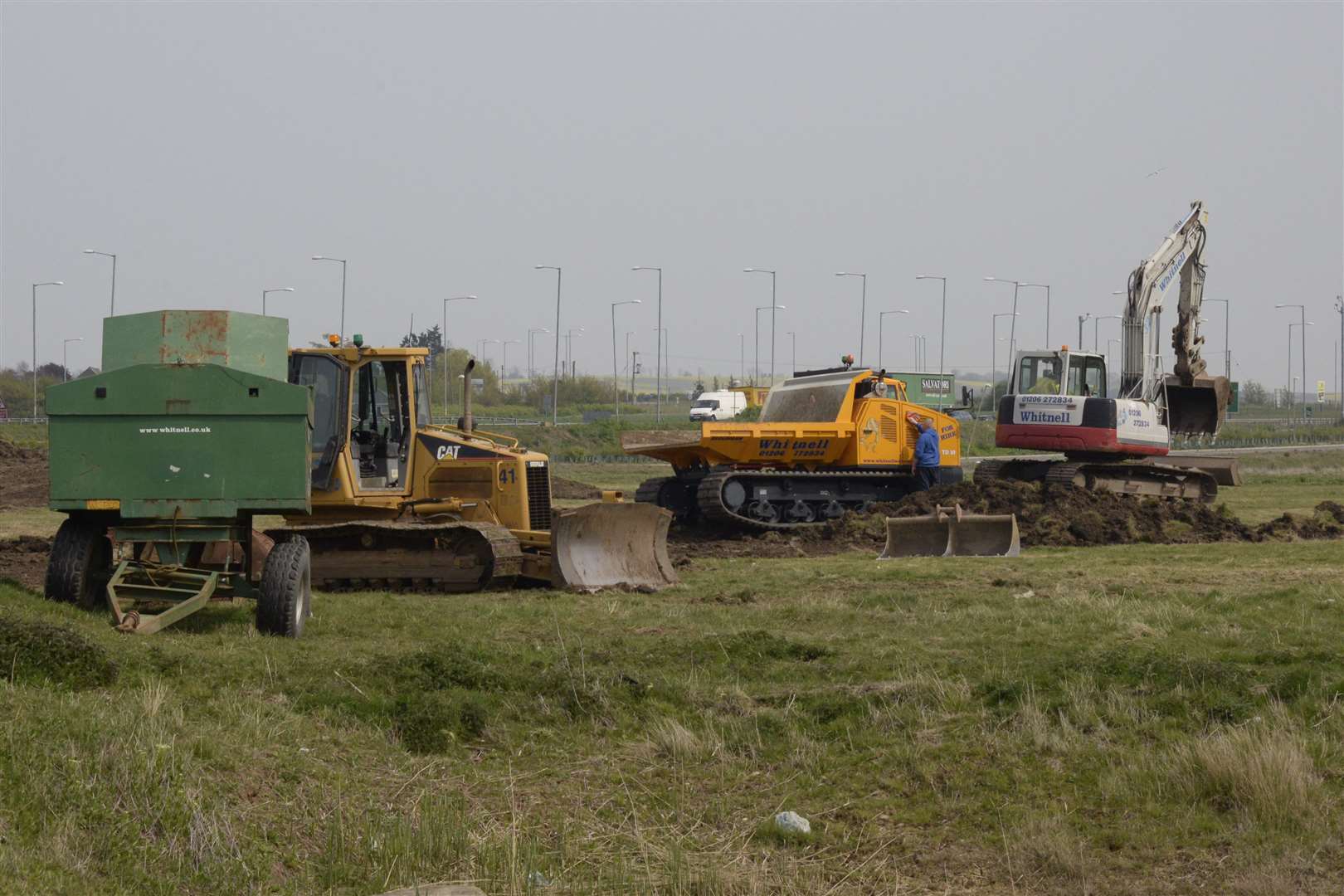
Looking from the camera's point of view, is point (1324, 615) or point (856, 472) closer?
point (1324, 615)

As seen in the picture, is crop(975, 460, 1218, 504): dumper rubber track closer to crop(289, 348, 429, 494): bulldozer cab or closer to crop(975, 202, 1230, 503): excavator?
crop(975, 202, 1230, 503): excavator

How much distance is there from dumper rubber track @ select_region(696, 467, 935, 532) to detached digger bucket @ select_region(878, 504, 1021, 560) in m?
3.08

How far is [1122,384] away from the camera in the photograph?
28406 millimetres

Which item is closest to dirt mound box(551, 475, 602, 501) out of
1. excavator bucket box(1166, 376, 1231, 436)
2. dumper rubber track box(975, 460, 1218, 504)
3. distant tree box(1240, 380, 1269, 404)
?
dumper rubber track box(975, 460, 1218, 504)

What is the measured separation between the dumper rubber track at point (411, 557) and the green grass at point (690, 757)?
2576 millimetres

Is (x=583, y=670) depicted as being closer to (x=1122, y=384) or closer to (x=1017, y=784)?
(x=1017, y=784)

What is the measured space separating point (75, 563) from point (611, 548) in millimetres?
5991

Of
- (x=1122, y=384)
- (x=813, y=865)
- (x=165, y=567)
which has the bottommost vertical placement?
(x=813, y=865)

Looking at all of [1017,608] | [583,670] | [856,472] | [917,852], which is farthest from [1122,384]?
[917,852]

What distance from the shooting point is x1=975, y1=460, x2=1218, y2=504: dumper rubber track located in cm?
2695

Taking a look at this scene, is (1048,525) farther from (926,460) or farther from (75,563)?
(75,563)

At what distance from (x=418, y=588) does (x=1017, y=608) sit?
20.7 feet

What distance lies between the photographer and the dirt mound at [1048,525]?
2230cm

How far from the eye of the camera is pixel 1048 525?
902 inches
